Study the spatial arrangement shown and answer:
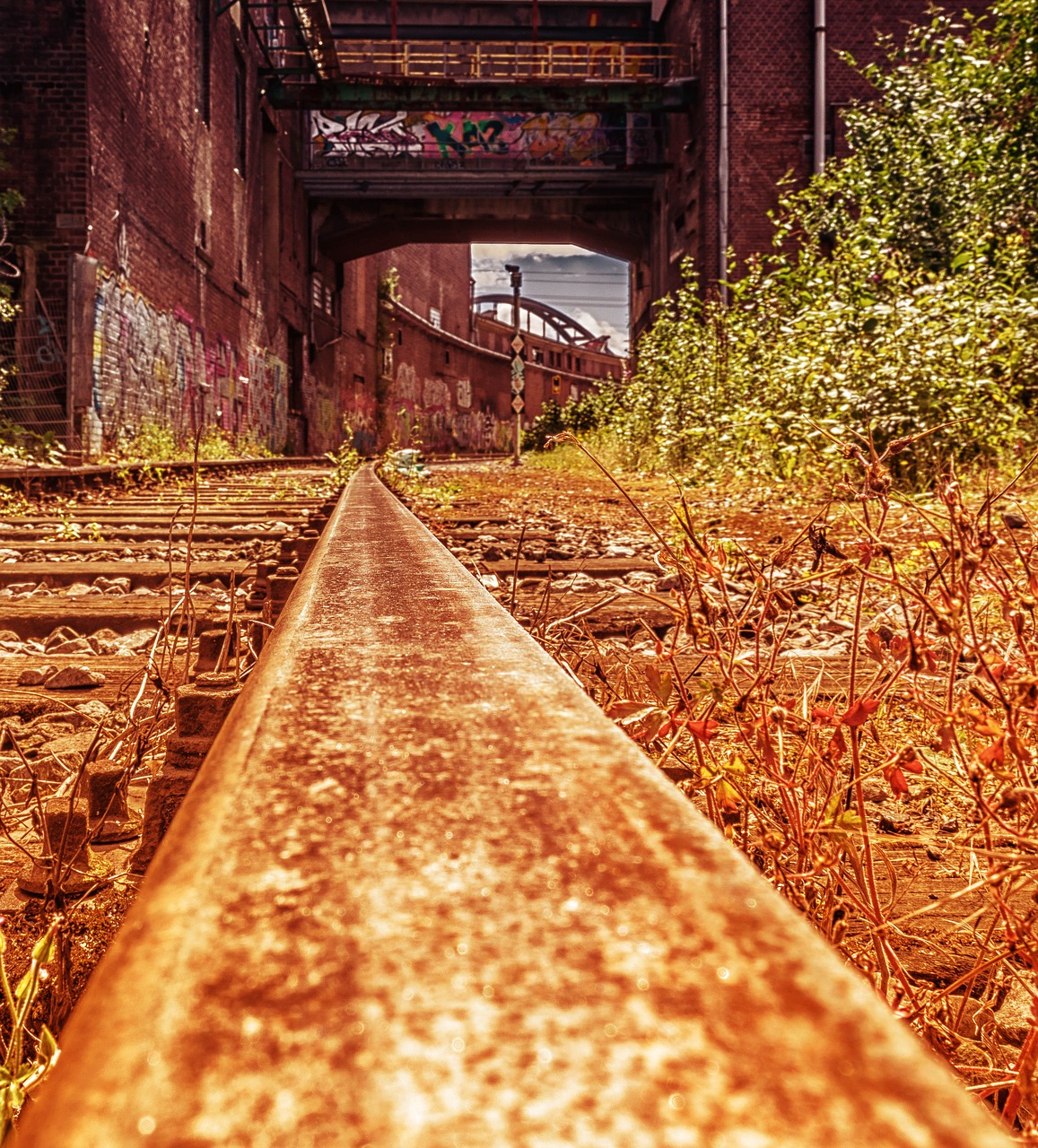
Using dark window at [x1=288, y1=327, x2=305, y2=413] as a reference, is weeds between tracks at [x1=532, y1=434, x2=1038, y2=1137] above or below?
below

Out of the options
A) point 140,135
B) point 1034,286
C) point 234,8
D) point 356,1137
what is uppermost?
point 234,8

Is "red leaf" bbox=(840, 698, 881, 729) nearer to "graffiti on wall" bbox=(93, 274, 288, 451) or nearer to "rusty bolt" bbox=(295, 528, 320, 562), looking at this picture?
"rusty bolt" bbox=(295, 528, 320, 562)

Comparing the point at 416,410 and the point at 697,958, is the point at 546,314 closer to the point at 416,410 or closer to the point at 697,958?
the point at 416,410

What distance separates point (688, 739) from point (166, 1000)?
1.72m

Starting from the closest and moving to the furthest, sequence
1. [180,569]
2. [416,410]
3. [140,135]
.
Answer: [180,569], [140,135], [416,410]

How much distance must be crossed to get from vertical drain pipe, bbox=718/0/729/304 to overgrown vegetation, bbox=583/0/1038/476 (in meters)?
4.75

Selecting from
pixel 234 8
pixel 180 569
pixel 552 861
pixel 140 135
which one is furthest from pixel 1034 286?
pixel 234 8

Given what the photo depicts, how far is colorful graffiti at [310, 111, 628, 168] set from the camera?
22.9 m

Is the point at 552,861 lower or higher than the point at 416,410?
lower

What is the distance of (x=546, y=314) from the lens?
58.3m

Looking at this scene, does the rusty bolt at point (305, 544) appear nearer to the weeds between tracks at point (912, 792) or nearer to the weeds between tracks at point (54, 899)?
the weeds between tracks at point (54, 899)

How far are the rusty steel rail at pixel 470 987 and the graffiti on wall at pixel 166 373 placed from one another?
30.5ft

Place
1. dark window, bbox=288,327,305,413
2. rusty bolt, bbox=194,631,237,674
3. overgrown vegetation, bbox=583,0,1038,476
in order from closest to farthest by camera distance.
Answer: rusty bolt, bbox=194,631,237,674 → overgrown vegetation, bbox=583,0,1038,476 → dark window, bbox=288,327,305,413

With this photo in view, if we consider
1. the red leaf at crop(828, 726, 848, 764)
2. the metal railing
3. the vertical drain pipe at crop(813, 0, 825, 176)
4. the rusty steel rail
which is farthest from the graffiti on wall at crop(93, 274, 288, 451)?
the vertical drain pipe at crop(813, 0, 825, 176)
